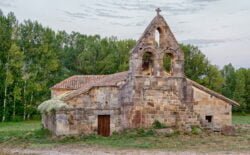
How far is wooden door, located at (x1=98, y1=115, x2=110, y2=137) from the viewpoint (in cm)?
2717

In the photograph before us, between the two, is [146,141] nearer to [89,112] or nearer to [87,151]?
[87,151]

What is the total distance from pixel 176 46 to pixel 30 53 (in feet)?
104

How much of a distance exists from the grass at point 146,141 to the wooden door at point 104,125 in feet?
2.20

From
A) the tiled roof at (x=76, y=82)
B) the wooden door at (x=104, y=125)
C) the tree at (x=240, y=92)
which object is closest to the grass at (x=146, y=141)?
the wooden door at (x=104, y=125)

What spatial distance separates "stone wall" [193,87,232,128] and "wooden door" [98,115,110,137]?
804 centimetres

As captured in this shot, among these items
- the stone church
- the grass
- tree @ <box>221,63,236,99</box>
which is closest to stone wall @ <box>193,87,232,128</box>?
the stone church

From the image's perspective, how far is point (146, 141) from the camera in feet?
78.1

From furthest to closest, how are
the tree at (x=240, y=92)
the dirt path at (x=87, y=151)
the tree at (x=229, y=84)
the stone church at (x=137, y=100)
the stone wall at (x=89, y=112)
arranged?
the tree at (x=229, y=84), the tree at (x=240, y=92), the stone church at (x=137, y=100), the stone wall at (x=89, y=112), the dirt path at (x=87, y=151)

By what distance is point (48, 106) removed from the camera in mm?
26562

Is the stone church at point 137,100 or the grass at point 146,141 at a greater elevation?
the stone church at point 137,100

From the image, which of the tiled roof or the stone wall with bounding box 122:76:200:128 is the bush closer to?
the stone wall with bounding box 122:76:200:128

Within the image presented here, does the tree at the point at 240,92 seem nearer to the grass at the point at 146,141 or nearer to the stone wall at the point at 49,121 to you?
the grass at the point at 146,141

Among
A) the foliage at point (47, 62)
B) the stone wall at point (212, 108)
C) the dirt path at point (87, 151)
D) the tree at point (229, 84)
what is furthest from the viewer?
the tree at point (229, 84)

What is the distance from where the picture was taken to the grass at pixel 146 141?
71.9 ft
